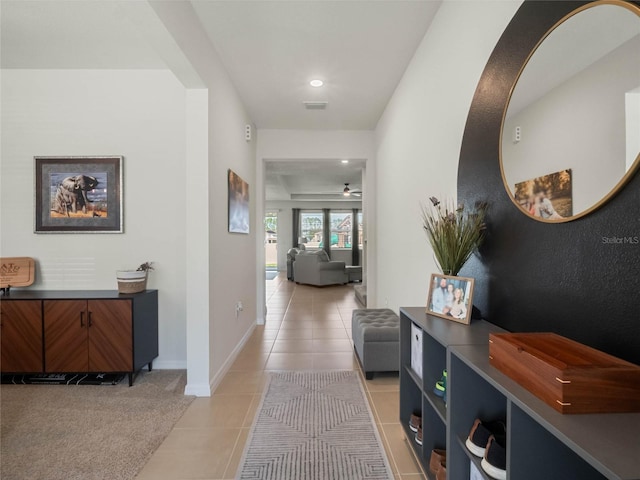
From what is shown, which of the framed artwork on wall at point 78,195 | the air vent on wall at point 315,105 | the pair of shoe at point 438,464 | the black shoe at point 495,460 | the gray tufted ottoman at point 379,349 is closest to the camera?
the black shoe at point 495,460

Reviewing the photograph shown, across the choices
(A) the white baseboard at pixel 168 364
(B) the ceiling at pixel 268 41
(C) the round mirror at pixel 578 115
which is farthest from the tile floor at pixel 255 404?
(B) the ceiling at pixel 268 41

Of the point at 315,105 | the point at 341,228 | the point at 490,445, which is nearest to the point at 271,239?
the point at 341,228

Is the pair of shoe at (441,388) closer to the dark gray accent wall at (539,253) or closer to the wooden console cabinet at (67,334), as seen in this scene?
the dark gray accent wall at (539,253)

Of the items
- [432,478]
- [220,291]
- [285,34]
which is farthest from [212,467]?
[285,34]

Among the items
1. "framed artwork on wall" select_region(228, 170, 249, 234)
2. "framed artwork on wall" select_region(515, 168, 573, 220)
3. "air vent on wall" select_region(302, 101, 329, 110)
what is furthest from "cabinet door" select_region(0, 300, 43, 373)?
"framed artwork on wall" select_region(515, 168, 573, 220)

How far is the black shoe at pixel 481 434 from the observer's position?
109 cm

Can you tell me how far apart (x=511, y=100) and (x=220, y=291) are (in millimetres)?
2528

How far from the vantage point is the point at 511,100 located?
1343mm

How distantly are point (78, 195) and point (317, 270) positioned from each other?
584 centimetres

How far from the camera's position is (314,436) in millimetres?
1966

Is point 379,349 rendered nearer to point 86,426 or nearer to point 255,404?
point 255,404

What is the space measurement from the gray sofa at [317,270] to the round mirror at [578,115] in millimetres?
7003

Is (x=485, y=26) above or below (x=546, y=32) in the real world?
above

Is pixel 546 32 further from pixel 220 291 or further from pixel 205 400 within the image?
pixel 205 400
